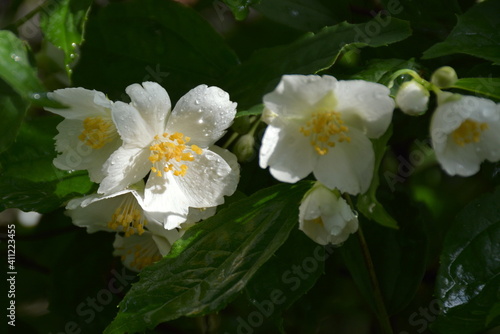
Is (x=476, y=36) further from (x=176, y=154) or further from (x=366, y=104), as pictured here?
(x=176, y=154)

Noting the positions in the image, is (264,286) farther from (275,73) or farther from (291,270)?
(275,73)

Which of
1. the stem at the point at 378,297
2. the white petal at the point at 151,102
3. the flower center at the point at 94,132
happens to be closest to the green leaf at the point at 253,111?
the white petal at the point at 151,102

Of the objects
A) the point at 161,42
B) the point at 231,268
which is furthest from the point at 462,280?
the point at 161,42

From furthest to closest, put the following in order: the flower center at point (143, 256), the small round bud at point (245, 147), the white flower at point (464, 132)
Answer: the flower center at point (143, 256)
the small round bud at point (245, 147)
the white flower at point (464, 132)

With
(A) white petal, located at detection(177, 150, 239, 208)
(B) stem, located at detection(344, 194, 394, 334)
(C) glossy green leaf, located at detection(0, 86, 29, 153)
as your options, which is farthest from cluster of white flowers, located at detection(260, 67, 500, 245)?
(C) glossy green leaf, located at detection(0, 86, 29, 153)

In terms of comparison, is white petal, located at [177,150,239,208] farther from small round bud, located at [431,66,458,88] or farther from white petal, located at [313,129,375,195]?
small round bud, located at [431,66,458,88]

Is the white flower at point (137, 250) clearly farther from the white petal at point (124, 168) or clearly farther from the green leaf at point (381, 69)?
the green leaf at point (381, 69)
